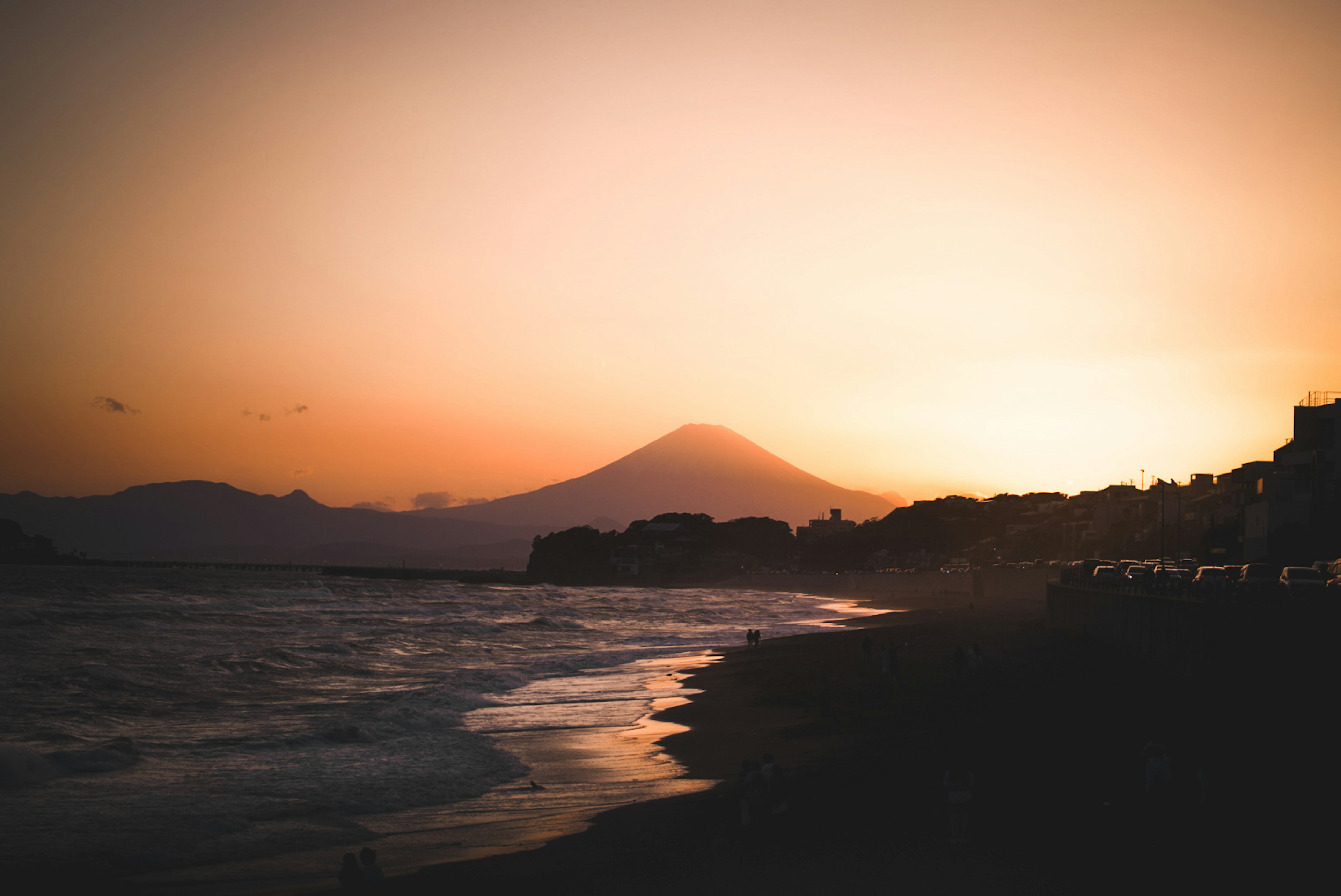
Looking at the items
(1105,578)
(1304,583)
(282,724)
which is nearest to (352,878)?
(282,724)

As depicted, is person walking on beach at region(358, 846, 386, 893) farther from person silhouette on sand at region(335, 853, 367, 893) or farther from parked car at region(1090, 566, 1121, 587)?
parked car at region(1090, 566, 1121, 587)

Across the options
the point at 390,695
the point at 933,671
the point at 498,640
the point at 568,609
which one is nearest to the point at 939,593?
the point at 568,609

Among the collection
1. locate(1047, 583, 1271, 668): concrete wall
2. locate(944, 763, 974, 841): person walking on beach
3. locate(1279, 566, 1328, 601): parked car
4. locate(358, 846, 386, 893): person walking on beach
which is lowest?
locate(358, 846, 386, 893): person walking on beach

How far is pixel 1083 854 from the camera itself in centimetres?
1071

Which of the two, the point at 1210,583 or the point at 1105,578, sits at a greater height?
the point at 1210,583

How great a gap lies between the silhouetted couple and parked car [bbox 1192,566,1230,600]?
847 inches

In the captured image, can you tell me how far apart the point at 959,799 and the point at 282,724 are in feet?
57.3

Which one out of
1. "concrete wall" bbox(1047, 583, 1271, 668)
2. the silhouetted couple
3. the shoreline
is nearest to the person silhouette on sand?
the silhouetted couple

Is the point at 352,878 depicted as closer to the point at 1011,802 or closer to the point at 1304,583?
the point at 1011,802

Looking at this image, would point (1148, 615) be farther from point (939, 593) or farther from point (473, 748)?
point (939, 593)

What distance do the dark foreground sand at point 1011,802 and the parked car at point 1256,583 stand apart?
10.3ft

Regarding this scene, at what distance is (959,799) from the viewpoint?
37.6 feet

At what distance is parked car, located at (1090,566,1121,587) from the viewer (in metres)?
42.2

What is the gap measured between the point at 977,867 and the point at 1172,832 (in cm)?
265
